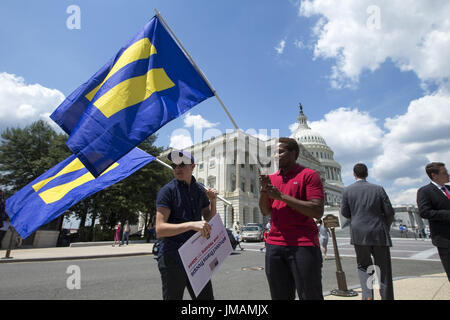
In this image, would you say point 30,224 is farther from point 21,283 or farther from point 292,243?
point 21,283

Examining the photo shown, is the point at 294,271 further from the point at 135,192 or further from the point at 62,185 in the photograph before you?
the point at 135,192

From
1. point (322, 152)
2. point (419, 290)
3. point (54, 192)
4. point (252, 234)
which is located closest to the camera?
point (54, 192)

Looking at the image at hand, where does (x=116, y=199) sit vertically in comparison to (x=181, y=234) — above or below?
above

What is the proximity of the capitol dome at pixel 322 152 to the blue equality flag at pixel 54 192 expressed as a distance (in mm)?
100602

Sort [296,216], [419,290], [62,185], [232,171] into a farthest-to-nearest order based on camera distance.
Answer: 1. [232,171]
2. [419,290]
3. [62,185]
4. [296,216]

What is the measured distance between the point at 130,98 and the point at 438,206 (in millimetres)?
4657

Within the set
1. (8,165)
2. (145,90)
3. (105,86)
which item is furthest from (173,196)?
(8,165)

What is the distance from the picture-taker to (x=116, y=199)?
26.6 meters

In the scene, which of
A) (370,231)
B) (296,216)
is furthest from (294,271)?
(370,231)

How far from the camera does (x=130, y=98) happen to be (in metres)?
3.76

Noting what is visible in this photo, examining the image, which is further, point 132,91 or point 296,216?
point 132,91

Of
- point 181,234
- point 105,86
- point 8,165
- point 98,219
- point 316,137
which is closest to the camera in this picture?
point 181,234

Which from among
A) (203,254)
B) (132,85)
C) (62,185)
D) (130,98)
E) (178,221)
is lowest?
(203,254)

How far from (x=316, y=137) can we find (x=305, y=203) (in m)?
112
